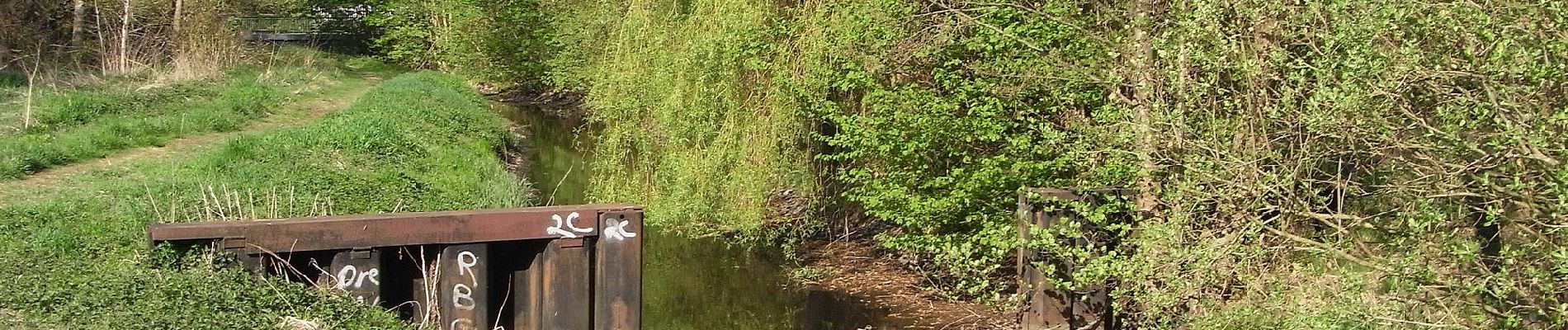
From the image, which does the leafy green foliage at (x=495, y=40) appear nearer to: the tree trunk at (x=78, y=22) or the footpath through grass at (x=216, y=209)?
the tree trunk at (x=78, y=22)

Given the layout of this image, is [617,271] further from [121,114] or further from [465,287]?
[121,114]

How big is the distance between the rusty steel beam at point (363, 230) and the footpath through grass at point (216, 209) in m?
0.16

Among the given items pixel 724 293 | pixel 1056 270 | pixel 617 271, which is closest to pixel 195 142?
pixel 724 293

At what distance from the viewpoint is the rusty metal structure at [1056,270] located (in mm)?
9156

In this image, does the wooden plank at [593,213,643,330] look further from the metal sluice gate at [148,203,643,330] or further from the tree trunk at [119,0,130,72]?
the tree trunk at [119,0,130,72]

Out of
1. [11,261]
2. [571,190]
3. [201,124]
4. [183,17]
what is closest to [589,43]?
[571,190]

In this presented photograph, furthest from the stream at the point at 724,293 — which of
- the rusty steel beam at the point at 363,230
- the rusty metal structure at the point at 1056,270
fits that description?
the rusty steel beam at the point at 363,230

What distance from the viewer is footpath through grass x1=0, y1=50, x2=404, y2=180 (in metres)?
12.1

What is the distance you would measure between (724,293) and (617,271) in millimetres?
6073

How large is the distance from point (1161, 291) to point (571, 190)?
11.4 m

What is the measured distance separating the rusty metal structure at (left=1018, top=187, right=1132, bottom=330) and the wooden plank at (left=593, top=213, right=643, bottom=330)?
278 centimetres

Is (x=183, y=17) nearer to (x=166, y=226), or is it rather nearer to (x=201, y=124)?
(x=201, y=124)

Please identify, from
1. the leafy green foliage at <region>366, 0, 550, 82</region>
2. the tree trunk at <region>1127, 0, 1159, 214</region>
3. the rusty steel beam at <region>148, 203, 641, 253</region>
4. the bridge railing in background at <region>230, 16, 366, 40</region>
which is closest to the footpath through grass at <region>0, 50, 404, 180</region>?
the rusty steel beam at <region>148, 203, 641, 253</region>

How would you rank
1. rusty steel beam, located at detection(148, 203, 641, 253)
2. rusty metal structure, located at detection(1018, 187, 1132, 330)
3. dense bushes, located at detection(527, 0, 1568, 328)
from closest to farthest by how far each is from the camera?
dense bushes, located at detection(527, 0, 1568, 328), rusty steel beam, located at detection(148, 203, 641, 253), rusty metal structure, located at detection(1018, 187, 1132, 330)
